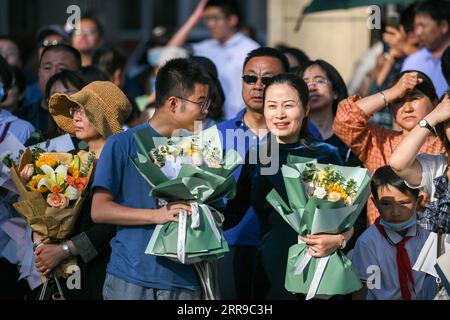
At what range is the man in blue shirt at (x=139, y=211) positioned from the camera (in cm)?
582

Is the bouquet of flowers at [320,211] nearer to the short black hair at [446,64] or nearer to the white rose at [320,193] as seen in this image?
the white rose at [320,193]

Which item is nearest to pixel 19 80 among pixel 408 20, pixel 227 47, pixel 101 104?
pixel 227 47

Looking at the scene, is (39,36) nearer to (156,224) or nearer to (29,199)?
(29,199)

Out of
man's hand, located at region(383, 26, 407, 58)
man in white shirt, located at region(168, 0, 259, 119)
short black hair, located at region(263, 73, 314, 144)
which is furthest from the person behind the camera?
man in white shirt, located at region(168, 0, 259, 119)

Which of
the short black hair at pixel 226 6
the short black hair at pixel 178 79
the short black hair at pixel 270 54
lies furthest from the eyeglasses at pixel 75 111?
the short black hair at pixel 226 6

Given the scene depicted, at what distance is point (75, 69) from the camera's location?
A: 327 inches

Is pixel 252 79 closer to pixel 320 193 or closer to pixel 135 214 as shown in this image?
pixel 320 193

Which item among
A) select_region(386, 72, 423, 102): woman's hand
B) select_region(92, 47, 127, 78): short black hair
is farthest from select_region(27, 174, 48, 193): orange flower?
select_region(92, 47, 127, 78): short black hair

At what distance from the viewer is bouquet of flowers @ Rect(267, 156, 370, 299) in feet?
19.6

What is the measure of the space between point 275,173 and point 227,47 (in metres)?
4.07

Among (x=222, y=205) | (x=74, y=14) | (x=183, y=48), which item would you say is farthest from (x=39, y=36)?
(x=222, y=205)

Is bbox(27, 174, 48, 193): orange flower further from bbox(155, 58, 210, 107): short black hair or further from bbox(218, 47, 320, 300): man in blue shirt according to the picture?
bbox(218, 47, 320, 300): man in blue shirt

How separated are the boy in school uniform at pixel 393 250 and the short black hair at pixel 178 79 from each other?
127 cm

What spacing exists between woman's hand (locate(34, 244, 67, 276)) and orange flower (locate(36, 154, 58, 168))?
463 millimetres
